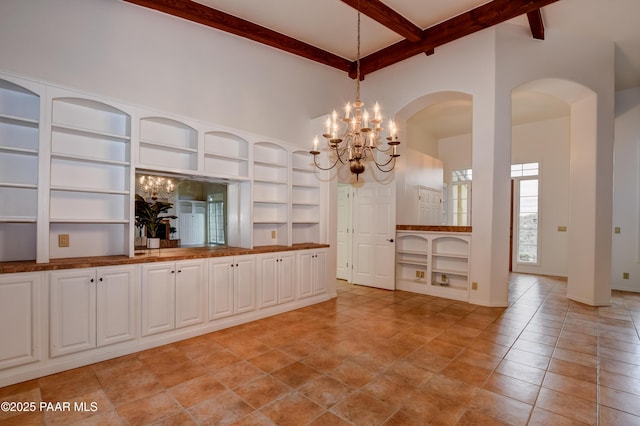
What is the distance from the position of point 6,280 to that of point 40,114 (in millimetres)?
1473

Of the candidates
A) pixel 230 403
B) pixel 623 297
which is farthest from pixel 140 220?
pixel 623 297

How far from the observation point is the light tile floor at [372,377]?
2148 mm

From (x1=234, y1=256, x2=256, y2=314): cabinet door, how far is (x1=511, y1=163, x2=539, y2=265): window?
698 centimetres

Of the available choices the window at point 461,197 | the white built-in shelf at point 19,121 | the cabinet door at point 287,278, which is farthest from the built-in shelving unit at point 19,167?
the window at point 461,197

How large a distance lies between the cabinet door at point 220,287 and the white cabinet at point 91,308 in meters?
0.83

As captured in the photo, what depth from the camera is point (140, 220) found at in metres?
3.63

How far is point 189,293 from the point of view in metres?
3.53

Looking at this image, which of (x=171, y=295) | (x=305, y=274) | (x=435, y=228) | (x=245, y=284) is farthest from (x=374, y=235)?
(x=171, y=295)

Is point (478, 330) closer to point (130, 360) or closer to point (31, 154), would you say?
point (130, 360)

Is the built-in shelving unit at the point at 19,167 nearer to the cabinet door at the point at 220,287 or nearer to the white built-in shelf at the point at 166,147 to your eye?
the white built-in shelf at the point at 166,147

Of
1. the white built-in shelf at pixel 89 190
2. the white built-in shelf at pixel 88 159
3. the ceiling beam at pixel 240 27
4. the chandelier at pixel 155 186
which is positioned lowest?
the white built-in shelf at pixel 89 190

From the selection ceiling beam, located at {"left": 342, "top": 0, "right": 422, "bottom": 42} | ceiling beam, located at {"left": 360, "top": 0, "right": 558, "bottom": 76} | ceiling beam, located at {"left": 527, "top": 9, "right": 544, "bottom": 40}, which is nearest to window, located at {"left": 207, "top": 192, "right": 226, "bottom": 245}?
ceiling beam, located at {"left": 342, "top": 0, "right": 422, "bottom": 42}

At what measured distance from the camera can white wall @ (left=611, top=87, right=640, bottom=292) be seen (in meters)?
5.85

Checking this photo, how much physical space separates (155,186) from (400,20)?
4076mm
